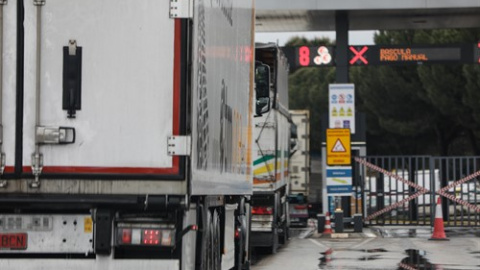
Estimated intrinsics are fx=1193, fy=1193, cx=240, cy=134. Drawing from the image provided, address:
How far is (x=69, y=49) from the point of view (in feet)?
28.4

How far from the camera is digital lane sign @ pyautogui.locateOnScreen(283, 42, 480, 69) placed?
32719 mm

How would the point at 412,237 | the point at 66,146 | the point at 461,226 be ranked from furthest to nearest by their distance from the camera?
the point at 461,226
the point at 412,237
the point at 66,146

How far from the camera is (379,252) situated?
75.9ft

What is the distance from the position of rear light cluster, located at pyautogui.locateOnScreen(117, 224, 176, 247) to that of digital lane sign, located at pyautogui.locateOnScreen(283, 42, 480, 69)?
2420 centimetres

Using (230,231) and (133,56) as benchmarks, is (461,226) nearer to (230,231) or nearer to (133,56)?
(230,231)

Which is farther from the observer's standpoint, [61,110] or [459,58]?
[459,58]

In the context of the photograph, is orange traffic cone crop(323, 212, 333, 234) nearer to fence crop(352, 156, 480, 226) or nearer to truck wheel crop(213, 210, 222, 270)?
fence crop(352, 156, 480, 226)

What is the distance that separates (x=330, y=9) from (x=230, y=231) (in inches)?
787

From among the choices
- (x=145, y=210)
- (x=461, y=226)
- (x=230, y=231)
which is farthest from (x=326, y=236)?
(x=145, y=210)

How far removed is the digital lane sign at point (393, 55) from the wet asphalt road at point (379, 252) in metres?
4.78

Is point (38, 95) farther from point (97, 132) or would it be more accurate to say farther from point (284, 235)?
point (284, 235)

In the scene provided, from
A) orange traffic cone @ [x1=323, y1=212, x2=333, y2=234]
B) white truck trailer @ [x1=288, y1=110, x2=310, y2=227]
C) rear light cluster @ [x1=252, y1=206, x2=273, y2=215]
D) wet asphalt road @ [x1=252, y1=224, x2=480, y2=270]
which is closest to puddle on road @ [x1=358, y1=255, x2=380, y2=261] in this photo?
wet asphalt road @ [x1=252, y1=224, x2=480, y2=270]

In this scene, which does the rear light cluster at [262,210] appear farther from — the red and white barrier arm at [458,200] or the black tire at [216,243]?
→ the red and white barrier arm at [458,200]

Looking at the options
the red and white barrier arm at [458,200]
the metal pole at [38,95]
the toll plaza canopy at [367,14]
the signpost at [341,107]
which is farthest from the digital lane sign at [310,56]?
the metal pole at [38,95]
